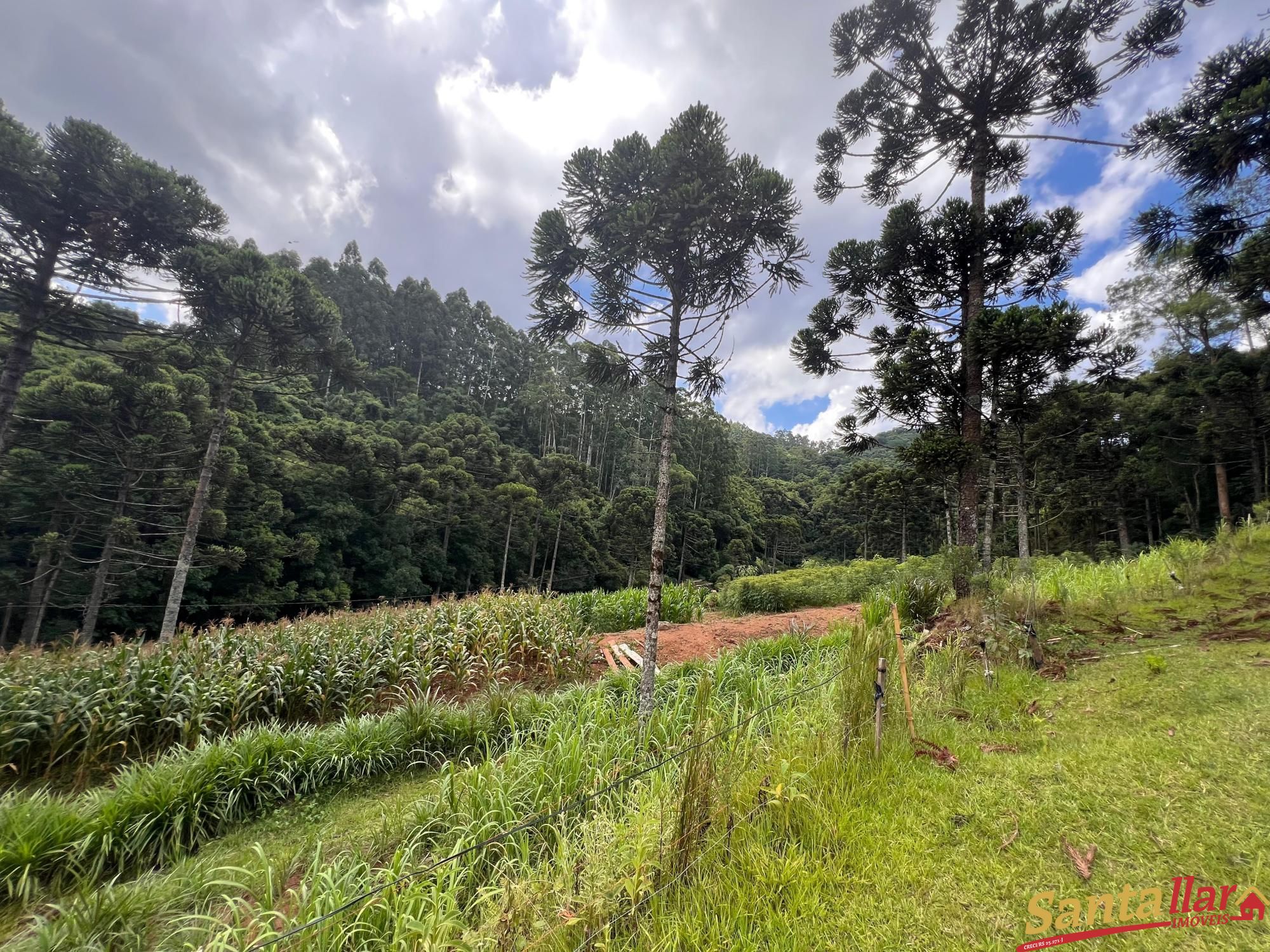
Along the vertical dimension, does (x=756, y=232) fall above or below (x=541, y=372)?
below

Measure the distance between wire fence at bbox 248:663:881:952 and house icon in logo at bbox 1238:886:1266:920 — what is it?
1.46 m

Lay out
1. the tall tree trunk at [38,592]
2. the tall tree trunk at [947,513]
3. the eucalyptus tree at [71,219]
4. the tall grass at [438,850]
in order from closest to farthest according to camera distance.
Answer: the tall grass at [438,850]
the tall tree trunk at [947,513]
the eucalyptus tree at [71,219]
the tall tree trunk at [38,592]

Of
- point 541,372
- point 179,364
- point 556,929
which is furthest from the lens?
point 541,372

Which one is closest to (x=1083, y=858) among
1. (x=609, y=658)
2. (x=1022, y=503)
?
(x=609, y=658)

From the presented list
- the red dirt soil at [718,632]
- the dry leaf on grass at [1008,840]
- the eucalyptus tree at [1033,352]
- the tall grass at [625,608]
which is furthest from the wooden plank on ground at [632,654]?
the eucalyptus tree at [1033,352]

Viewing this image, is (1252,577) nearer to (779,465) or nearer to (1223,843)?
(1223,843)

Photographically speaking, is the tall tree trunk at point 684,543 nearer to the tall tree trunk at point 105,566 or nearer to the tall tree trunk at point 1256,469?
the tall tree trunk at point 1256,469

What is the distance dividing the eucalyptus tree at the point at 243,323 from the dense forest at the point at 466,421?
0.07 metres

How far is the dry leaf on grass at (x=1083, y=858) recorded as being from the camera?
70.2 inches

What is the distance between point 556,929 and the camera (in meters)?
1.72

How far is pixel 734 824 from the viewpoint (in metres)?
2.39

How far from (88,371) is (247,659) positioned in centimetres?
1519

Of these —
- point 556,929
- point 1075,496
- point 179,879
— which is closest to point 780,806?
point 556,929

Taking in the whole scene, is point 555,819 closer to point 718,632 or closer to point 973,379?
point 718,632
